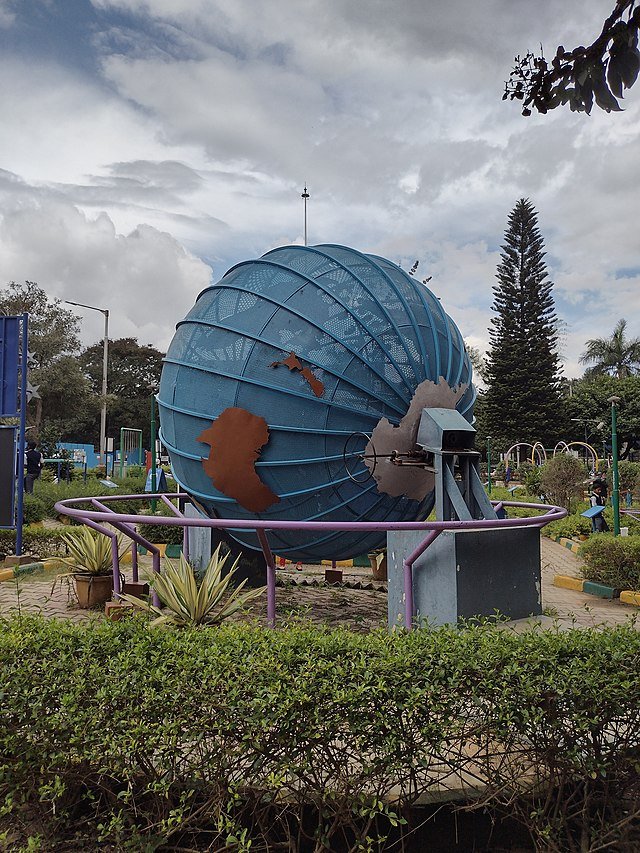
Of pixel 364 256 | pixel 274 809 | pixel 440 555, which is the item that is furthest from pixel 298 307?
pixel 274 809

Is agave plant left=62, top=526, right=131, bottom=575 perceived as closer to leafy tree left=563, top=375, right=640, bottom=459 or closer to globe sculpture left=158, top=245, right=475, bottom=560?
globe sculpture left=158, top=245, right=475, bottom=560

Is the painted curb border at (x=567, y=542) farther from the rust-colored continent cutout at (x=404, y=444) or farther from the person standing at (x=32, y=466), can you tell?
the person standing at (x=32, y=466)

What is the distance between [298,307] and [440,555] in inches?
86.7

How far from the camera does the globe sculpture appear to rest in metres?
5.26

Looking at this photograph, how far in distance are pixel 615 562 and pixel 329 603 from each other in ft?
12.9

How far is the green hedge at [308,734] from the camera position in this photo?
2812mm

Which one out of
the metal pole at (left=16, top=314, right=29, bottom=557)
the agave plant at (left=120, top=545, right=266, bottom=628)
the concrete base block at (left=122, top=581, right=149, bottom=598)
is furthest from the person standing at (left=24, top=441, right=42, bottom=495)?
the agave plant at (left=120, top=545, right=266, bottom=628)

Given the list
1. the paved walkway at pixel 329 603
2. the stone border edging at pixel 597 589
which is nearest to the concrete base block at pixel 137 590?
the paved walkway at pixel 329 603

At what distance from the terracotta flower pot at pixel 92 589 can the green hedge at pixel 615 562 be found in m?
6.23

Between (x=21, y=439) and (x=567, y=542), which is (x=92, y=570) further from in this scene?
(x=567, y=542)

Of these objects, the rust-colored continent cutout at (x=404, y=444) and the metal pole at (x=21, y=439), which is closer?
the rust-colored continent cutout at (x=404, y=444)

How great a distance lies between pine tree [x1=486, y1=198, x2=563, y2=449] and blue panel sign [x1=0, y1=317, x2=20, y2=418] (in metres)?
32.4

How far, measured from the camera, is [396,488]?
543 centimetres

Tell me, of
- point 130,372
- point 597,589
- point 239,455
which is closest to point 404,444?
point 239,455
